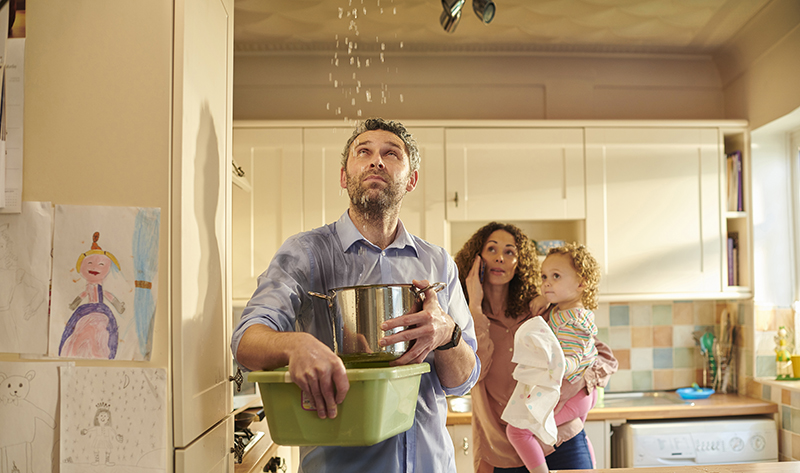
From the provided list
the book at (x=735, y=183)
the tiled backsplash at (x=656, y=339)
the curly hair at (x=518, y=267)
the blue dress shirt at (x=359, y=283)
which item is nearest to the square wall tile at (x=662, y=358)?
the tiled backsplash at (x=656, y=339)

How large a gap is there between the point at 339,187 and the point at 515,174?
0.92 m

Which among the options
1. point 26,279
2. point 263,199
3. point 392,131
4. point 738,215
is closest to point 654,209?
point 738,215

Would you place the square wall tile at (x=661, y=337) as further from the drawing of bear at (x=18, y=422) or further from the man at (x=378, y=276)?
the drawing of bear at (x=18, y=422)

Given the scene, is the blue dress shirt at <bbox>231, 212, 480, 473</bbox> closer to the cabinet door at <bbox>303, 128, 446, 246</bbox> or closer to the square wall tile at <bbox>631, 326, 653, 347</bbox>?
the cabinet door at <bbox>303, 128, 446, 246</bbox>

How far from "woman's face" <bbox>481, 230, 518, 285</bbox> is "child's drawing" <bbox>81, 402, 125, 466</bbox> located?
152cm

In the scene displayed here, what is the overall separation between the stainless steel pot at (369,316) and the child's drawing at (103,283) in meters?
Answer: 0.32

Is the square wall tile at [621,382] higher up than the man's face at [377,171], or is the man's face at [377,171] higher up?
the man's face at [377,171]

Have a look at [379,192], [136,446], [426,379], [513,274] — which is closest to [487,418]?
[513,274]

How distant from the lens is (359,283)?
1383 mm

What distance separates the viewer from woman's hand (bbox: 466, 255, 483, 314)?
2211 millimetres

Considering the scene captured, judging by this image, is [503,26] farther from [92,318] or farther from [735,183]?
[92,318]

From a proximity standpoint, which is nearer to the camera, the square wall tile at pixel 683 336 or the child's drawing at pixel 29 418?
the child's drawing at pixel 29 418

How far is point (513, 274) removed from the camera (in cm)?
229

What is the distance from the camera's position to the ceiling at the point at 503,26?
272cm
